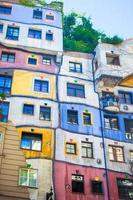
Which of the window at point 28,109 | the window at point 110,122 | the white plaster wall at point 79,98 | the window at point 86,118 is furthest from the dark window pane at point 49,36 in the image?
the window at point 110,122

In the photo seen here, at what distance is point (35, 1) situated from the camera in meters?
31.2

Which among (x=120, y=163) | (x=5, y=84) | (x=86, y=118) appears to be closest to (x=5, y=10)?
(x=5, y=84)

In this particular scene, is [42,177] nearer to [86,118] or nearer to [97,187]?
[97,187]

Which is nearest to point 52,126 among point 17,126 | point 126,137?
point 17,126

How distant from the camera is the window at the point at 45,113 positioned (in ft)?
78.0

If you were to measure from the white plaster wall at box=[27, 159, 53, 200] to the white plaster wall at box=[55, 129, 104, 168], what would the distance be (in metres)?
0.98

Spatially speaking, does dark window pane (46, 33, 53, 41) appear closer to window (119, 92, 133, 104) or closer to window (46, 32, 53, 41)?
window (46, 32, 53, 41)

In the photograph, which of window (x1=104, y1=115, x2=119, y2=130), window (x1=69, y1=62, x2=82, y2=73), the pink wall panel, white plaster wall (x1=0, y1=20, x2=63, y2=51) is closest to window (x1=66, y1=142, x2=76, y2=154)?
the pink wall panel

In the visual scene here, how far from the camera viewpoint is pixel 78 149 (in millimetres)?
22969

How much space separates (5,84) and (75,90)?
535 centimetres

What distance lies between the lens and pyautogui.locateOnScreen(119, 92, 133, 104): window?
26.8 meters

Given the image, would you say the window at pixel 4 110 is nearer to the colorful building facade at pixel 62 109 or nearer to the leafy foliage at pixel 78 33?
the colorful building facade at pixel 62 109

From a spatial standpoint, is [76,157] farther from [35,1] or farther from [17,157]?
[35,1]

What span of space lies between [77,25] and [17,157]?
802 inches
